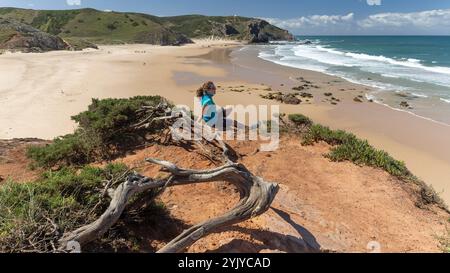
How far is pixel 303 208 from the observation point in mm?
6590

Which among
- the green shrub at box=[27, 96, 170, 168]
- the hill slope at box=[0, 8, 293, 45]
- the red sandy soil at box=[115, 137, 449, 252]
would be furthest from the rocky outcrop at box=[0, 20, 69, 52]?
the red sandy soil at box=[115, 137, 449, 252]

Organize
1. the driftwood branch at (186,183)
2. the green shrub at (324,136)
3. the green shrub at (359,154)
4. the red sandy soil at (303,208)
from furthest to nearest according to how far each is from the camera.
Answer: the green shrub at (324,136) → the green shrub at (359,154) → the red sandy soil at (303,208) → the driftwood branch at (186,183)

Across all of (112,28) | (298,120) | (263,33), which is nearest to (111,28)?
(112,28)

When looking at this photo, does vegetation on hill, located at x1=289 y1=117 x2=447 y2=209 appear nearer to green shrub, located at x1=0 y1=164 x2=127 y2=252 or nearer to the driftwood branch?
the driftwood branch

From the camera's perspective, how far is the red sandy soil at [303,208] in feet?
16.5

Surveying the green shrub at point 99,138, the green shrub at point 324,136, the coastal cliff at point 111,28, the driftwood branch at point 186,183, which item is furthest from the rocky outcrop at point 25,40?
the driftwood branch at point 186,183

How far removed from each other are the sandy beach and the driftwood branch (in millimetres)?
6734

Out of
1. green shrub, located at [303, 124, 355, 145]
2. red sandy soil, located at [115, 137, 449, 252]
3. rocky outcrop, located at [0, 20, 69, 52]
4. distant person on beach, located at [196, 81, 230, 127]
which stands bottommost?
red sandy soil, located at [115, 137, 449, 252]

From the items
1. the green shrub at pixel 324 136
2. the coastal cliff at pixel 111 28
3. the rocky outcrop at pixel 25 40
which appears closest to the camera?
the green shrub at pixel 324 136

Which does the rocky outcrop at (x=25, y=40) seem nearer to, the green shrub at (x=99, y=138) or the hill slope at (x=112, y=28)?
the hill slope at (x=112, y=28)

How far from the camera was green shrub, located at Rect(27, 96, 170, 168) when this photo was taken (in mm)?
8156

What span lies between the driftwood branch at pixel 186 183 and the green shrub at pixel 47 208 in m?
0.22

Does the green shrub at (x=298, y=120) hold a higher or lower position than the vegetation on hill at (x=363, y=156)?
higher
